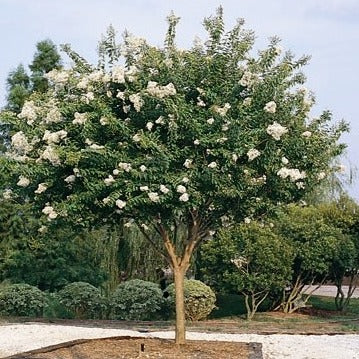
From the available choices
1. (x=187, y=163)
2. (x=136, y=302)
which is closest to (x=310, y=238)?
(x=136, y=302)

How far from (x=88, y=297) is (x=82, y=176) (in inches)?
292

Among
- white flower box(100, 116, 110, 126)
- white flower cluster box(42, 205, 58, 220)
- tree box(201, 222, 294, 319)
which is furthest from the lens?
tree box(201, 222, 294, 319)

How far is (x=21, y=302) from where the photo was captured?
16.1m

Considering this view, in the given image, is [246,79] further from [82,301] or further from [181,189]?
[82,301]

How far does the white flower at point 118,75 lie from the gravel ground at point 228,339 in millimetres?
3876

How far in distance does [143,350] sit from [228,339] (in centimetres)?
224

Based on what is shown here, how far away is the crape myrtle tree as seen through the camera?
358 inches

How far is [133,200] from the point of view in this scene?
902 centimetres

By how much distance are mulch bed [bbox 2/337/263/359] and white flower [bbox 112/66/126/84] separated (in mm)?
3321

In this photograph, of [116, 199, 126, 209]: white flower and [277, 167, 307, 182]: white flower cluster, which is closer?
[116, 199, 126, 209]: white flower

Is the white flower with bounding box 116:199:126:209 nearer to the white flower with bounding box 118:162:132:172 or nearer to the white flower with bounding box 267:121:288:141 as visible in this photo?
the white flower with bounding box 118:162:132:172

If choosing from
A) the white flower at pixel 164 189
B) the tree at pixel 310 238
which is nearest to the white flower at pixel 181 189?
the white flower at pixel 164 189

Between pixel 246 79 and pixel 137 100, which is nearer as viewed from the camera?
pixel 137 100

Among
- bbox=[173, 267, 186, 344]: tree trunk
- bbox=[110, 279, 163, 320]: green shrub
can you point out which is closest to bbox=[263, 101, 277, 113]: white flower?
bbox=[173, 267, 186, 344]: tree trunk
